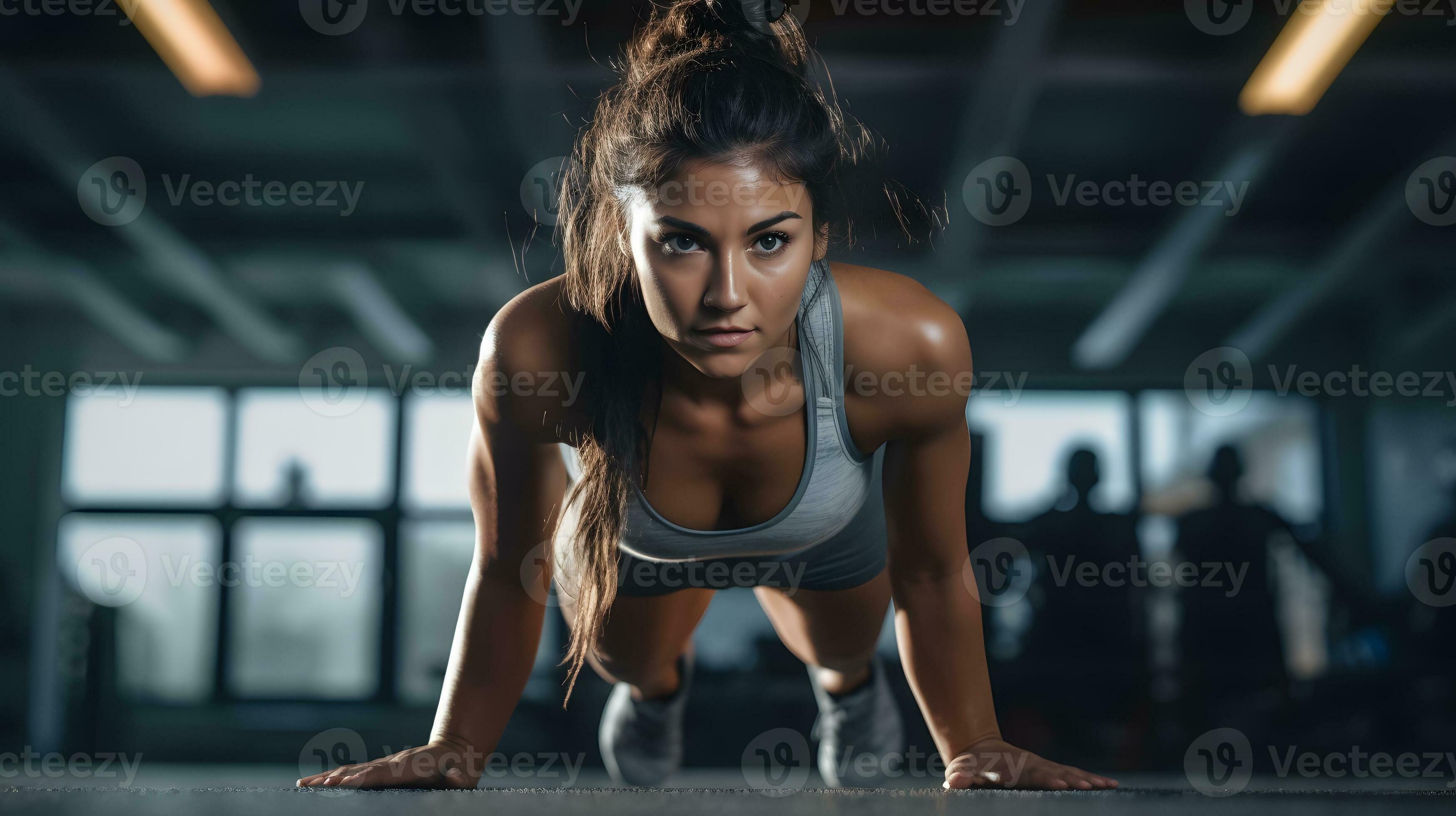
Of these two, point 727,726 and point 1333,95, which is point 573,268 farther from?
point 727,726

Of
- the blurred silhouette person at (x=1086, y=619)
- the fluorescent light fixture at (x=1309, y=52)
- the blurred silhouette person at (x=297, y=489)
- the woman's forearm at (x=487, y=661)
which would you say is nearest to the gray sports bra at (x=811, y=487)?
the woman's forearm at (x=487, y=661)

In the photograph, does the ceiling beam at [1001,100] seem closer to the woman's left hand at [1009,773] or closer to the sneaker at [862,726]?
the sneaker at [862,726]

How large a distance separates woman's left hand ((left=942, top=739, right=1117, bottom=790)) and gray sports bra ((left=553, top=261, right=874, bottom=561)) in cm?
29

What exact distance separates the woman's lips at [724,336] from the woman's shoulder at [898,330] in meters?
0.21

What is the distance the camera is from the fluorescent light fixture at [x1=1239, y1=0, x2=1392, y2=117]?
80.0 inches

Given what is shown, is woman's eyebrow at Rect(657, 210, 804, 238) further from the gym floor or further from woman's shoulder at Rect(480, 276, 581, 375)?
the gym floor

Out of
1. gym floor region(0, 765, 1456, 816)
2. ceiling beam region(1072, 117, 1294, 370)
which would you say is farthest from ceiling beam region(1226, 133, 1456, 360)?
gym floor region(0, 765, 1456, 816)

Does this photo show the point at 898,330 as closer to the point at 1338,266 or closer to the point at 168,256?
the point at 168,256

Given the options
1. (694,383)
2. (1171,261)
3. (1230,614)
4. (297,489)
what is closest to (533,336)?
(694,383)

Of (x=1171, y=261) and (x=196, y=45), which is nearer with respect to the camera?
(x=196, y=45)

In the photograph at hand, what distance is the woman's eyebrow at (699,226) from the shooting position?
2.62 feet

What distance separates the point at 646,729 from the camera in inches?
64.6

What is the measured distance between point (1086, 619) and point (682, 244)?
3.62m

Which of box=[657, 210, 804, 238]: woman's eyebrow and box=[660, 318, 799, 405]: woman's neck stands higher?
box=[657, 210, 804, 238]: woman's eyebrow
